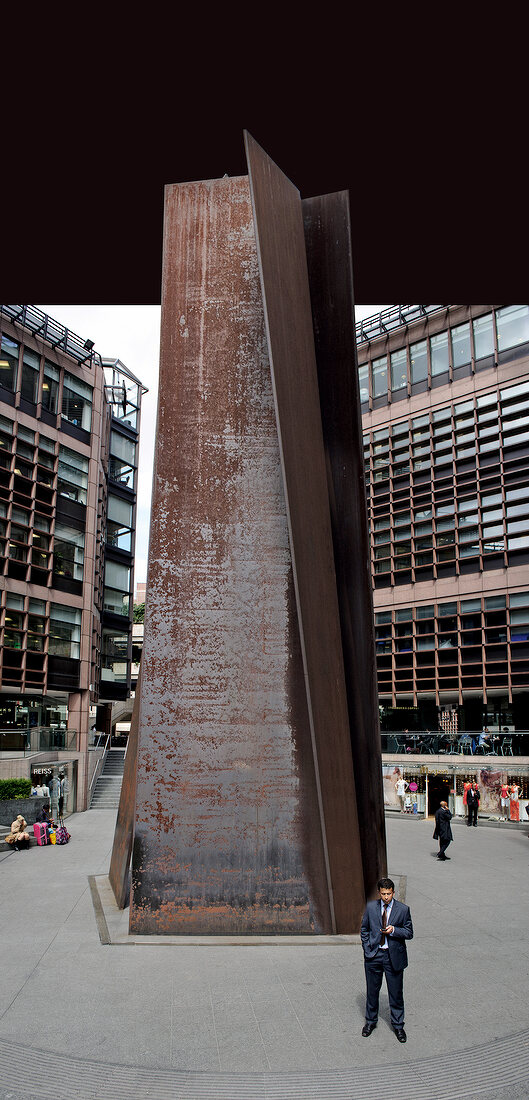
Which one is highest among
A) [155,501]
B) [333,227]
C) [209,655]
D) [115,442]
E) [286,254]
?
[115,442]

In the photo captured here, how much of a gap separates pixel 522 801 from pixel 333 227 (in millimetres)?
17733

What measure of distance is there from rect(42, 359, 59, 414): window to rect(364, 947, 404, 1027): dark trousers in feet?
106

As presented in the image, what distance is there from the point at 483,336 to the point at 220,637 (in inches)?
1347

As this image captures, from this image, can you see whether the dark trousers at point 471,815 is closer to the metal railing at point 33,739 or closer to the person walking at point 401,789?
the person walking at point 401,789

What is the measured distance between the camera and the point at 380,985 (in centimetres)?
643

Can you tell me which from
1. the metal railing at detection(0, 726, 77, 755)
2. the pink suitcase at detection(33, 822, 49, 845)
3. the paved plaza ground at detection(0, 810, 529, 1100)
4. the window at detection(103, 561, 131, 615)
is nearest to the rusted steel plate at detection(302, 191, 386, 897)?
the paved plaza ground at detection(0, 810, 529, 1100)

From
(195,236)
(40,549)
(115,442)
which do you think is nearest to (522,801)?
(195,236)

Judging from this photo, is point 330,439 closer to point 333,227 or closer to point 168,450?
point 168,450

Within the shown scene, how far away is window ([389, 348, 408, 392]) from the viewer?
1744 inches

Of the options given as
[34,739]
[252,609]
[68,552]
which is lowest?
[34,739]

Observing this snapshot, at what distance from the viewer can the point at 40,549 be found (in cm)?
3381

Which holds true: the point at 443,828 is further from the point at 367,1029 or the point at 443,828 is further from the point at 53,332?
the point at 53,332

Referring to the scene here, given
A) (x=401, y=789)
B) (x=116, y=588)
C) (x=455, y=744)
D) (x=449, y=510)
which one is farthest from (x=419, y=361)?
(x=401, y=789)

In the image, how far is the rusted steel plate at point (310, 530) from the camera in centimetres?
1001
